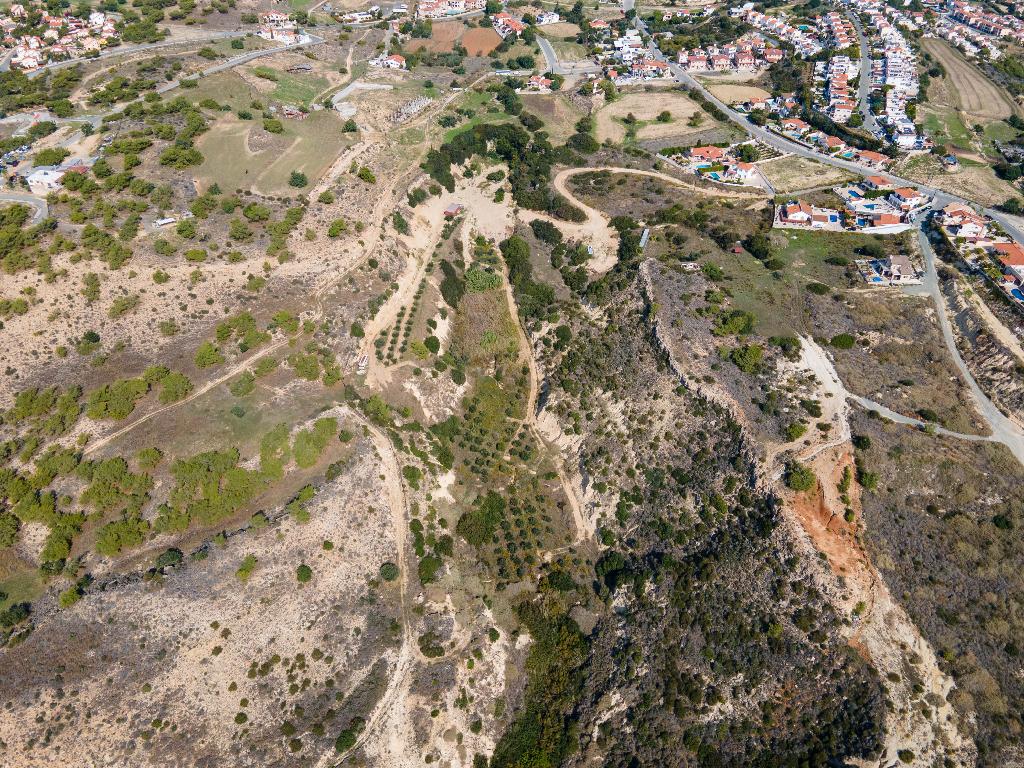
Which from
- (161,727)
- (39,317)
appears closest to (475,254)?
(39,317)

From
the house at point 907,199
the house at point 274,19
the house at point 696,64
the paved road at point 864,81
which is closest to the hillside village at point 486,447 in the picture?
the house at point 907,199

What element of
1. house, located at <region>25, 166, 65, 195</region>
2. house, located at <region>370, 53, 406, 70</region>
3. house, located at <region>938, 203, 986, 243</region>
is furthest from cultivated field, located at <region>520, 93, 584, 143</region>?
house, located at <region>25, 166, 65, 195</region>

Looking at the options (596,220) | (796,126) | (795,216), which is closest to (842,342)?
(795,216)

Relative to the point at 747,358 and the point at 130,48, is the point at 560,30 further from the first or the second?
the point at 747,358

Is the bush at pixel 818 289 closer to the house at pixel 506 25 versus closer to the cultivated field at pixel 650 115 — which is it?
the cultivated field at pixel 650 115

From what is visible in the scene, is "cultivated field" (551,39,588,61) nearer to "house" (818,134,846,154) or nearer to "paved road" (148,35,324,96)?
"paved road" (148,35,324,96)

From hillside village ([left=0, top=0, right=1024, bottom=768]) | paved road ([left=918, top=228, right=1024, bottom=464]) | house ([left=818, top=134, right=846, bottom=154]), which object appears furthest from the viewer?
house ([left=818, top=134, right=846, bottom=154])
